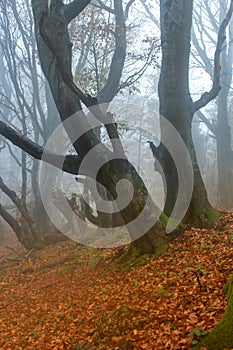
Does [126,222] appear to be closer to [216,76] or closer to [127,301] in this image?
[127,301]

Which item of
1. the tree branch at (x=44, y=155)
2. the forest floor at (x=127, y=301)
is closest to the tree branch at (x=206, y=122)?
the forest floor at (x=127, y=301)

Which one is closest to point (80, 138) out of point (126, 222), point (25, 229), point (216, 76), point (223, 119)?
point (126, 222)

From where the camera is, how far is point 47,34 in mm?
7957

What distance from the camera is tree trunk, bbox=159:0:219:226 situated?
839 centimetres

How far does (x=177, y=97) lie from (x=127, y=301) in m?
4.93

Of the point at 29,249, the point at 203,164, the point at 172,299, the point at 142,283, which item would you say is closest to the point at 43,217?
the point at 29,249

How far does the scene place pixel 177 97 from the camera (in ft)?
28.9

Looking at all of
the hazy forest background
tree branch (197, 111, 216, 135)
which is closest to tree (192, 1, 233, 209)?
tree branch (197, 111, 216, 135)

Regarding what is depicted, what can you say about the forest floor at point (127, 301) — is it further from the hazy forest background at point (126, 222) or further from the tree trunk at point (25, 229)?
the tree trunk at point (25, 229)

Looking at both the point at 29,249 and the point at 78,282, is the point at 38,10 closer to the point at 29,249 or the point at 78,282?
the point at 78,282

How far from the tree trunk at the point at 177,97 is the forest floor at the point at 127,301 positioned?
685 mm

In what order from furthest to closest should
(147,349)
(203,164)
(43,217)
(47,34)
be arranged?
Answer: 1. (203,164)
2. (43,217)
3. (47,34)
4. (147,349)

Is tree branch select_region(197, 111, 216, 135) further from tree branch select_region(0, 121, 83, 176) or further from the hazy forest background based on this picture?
tree branch select_region(0, 121, 83, 176)

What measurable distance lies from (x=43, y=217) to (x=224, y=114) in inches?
381
